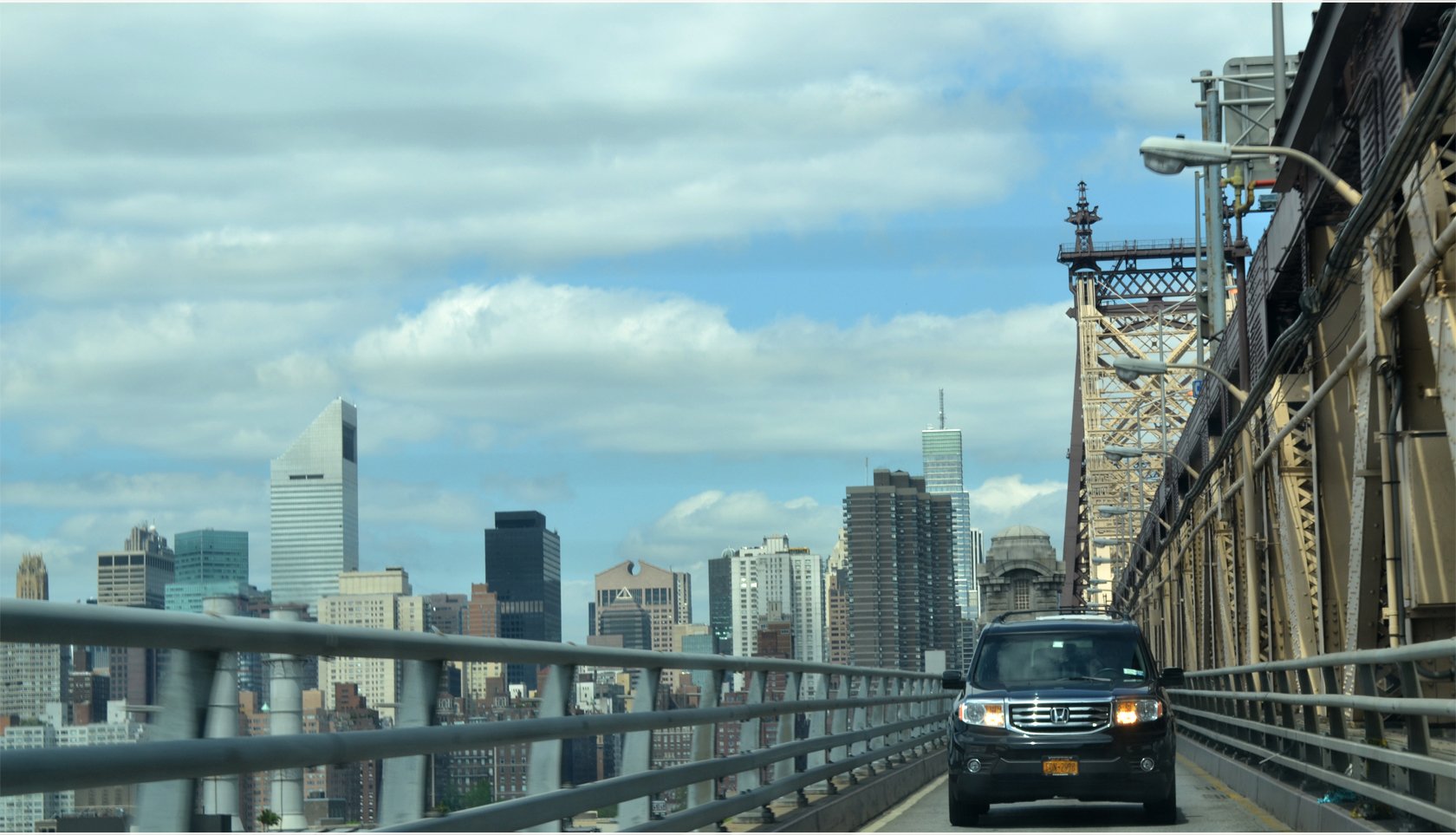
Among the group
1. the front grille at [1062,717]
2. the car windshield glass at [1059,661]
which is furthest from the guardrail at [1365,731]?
the front grille at [1062,717]

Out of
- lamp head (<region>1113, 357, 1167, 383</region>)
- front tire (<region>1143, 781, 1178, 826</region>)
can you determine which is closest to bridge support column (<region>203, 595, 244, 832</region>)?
front tire (<region>1143, 781, 1178, 826</region>)

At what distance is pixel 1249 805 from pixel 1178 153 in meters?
6.35

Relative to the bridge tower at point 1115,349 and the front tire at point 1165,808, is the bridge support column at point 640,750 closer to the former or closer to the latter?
the front tire at point 1165,808

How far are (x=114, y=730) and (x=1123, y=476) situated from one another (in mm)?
111306

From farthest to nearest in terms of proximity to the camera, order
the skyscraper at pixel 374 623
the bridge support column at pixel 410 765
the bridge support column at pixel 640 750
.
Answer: the bridge support column at pixel 640 750, the bridge support column at pixel 410 765, the skyscraper at pixel 374 623

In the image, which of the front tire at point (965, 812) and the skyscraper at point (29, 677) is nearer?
the skyscraper at point (29, 677)

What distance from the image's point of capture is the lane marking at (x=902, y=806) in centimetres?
1620

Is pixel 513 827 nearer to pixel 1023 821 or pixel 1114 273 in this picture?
pixel 1023 821

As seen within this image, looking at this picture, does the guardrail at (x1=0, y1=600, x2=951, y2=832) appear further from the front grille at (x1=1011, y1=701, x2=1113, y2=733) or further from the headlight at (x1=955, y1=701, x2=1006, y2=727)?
the front grille at (x1=1011, y1=701, x2=1113, y2=733)

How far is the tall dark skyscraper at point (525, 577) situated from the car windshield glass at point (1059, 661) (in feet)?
94.1

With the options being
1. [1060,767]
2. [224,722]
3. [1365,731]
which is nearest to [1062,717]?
[1060,767]

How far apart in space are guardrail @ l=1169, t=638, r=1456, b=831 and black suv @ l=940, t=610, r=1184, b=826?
1148 millimetres

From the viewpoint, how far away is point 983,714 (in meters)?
15.9

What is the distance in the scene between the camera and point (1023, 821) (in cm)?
1647
